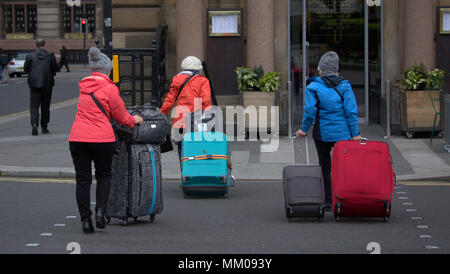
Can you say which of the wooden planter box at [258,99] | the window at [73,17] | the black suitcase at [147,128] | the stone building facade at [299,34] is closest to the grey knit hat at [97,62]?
the black suitcase at [147,128]

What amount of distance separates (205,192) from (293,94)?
768 cm

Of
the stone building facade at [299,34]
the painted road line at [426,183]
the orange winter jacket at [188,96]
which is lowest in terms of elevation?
the painted road line at [426,183]

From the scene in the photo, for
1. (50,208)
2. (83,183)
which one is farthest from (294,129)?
(83,183)

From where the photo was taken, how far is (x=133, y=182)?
8.88 metres

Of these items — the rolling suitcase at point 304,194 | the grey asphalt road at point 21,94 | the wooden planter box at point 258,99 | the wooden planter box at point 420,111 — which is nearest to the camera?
the rolling suitcase at point 304,194

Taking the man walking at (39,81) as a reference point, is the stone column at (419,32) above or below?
above

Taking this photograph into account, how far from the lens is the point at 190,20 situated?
17.3 meters

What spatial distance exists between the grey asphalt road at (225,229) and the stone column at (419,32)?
20.2ft

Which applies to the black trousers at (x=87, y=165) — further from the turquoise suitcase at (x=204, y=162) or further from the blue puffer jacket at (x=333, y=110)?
the turquoise suitcase at (x=204, y=162)

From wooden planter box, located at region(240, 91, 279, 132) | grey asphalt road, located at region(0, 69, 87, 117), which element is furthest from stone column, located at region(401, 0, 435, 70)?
grey asphalt road, located at region(0, 69, 87, 117)

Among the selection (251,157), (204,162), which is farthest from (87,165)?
(251,157)

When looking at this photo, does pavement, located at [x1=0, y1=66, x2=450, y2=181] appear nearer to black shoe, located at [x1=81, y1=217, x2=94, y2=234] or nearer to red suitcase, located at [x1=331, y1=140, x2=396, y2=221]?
red suitcase, located at [x1=331, y1=140, x2=396, y2=221]

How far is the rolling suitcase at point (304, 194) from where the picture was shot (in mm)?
9031
